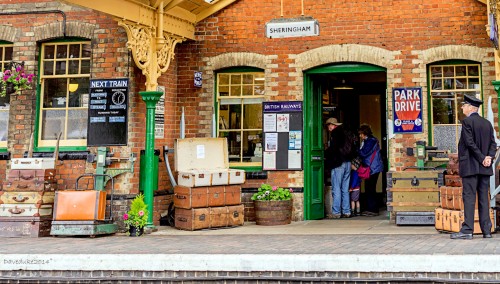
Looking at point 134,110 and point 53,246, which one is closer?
point 53,246

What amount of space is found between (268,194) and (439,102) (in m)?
3.61

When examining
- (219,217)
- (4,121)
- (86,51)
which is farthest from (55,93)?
(219,217)

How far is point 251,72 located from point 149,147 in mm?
2763

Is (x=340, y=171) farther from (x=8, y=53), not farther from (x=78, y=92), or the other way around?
(x=8, y=53)

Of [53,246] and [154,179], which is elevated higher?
[154,179]

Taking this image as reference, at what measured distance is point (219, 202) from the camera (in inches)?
420

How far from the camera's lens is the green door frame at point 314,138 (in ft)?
37.6

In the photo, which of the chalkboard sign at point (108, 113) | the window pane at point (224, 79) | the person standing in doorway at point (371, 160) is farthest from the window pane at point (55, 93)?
the person standing in doorway at point (371, 160)

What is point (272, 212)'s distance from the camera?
10.9m

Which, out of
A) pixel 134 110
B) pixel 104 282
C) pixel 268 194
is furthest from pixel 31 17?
pixel 104 282

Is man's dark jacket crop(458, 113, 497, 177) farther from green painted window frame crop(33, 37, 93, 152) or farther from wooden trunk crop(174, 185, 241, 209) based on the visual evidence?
green painted window frame crop(33, 37, 93, 152)

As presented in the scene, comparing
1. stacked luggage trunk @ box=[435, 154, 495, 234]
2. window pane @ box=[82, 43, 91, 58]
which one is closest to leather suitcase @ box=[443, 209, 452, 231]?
stacked luggage trunk @ box=[435, 154, 495, 234]

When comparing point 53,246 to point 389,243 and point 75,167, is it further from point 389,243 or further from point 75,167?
point 389,243

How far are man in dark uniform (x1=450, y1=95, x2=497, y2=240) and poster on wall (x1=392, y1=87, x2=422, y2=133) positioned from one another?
218 cm
